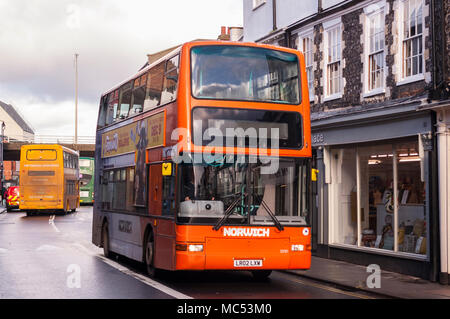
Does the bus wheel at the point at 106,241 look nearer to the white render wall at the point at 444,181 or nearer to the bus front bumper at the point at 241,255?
the bus front bumper at the point at 241,255

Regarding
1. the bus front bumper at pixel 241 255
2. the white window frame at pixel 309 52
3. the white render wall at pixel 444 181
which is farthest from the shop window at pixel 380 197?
the bus front bumper at pixel 241 255

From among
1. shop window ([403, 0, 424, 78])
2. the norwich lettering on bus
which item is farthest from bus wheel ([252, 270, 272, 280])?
shop window ([403, 0, 424, 78])

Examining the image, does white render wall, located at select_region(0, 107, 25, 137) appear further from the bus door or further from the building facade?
the bus door

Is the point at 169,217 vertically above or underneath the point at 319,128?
underneath

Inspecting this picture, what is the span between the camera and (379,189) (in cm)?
1700

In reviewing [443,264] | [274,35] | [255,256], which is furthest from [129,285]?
[274,35]

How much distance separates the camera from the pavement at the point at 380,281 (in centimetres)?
1222

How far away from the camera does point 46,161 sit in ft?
137

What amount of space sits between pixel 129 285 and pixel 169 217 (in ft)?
4.45

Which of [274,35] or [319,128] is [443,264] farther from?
[274,35]

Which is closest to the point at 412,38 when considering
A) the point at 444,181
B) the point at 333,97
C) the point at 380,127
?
the point at 380,127

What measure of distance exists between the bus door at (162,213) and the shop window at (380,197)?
5.22m

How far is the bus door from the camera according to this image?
1256cm

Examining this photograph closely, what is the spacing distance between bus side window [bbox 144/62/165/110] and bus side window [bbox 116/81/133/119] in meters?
1.62
